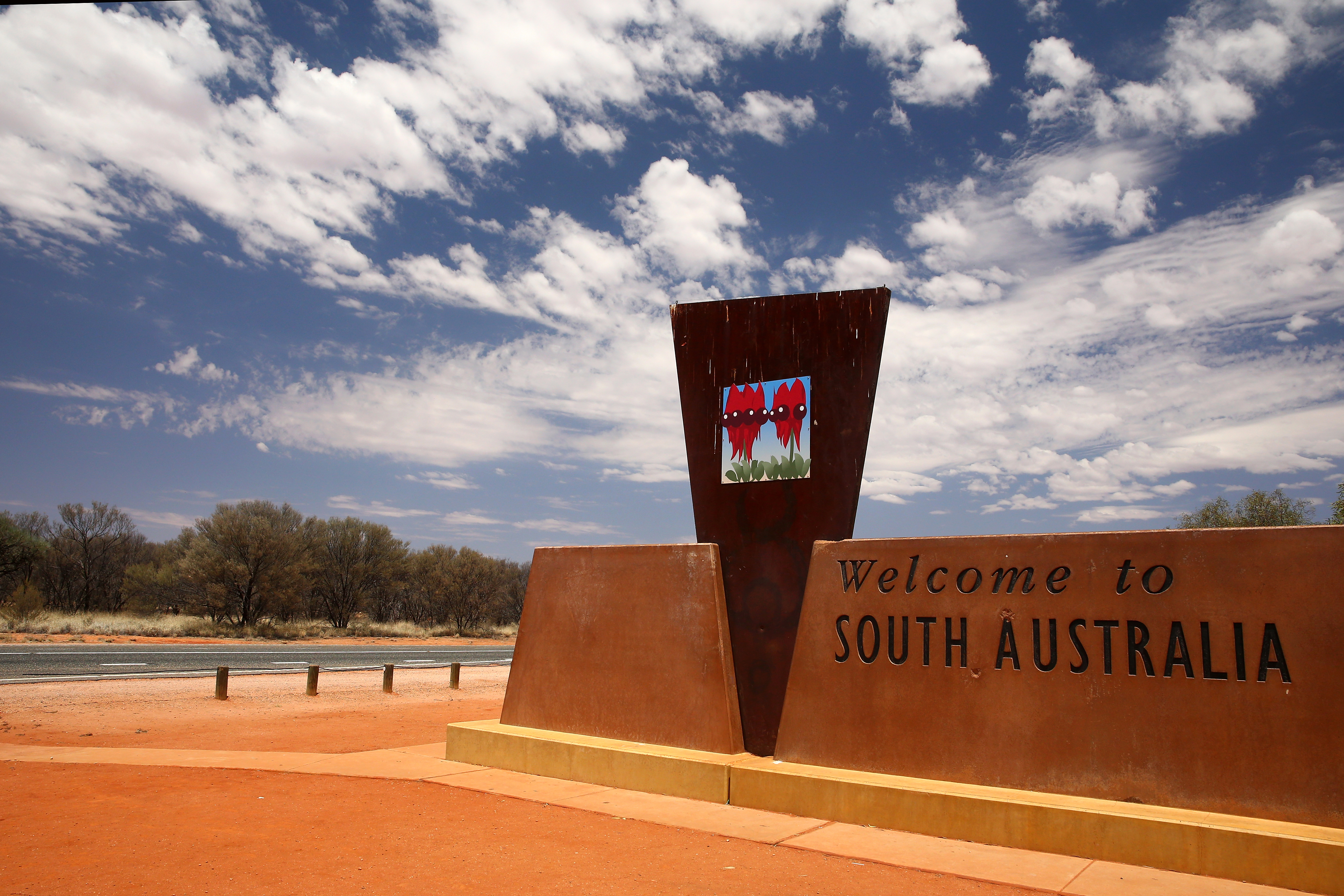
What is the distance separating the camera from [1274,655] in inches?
191

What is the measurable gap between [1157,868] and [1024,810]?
28.6 inches

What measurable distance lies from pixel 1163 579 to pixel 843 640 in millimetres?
2223

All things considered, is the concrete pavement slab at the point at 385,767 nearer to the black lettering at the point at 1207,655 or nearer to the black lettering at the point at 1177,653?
the black lettering at the point at 1177,653

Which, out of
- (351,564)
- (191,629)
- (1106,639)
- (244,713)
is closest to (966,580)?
(1106,639)

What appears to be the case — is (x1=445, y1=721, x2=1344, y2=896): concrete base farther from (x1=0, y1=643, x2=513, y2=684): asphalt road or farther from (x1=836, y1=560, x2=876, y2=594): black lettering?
(x1=0, y1=643, x2=513, y2=684): asphalt road

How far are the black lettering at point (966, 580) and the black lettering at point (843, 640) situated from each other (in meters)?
0.89

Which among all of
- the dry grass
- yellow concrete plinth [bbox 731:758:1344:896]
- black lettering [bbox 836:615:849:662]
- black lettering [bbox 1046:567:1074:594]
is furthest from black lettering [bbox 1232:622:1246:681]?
the dry grass

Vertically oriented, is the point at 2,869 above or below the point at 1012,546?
below

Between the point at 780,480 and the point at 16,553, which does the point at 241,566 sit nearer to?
the point at 16,553

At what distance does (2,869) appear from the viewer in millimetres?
4883

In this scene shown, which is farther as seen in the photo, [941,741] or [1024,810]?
[941,741]

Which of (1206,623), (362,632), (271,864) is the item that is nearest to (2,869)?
(271,864)

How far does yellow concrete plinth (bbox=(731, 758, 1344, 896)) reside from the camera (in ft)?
14.5

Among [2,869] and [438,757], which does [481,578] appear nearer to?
[438,757]
